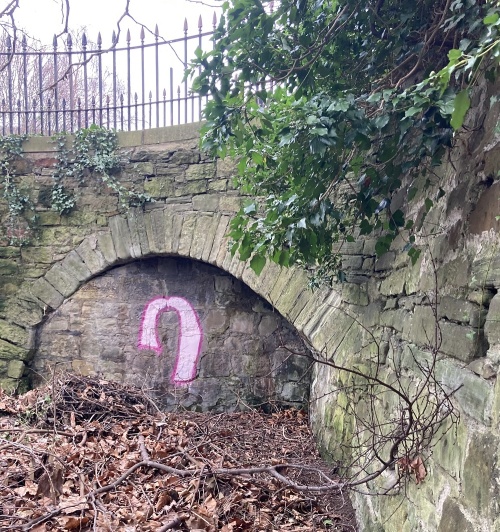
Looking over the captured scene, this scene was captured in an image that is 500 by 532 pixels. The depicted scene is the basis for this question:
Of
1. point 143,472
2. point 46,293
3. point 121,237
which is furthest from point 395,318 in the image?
point 46,293

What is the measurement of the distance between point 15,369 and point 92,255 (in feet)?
4.53

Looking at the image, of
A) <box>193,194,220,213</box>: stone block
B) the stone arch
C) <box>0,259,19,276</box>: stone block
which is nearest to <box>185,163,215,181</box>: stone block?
<box>193,194,220,213</box>: stone block

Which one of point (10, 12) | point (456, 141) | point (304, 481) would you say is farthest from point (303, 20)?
point (304, 481)

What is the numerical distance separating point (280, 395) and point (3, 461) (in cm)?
247

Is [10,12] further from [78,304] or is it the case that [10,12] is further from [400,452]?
[400,452]

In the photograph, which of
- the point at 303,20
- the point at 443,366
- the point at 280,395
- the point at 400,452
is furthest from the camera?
the point at 280,395

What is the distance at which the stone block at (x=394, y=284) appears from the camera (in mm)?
2544

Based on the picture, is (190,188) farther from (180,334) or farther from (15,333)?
(15,333)

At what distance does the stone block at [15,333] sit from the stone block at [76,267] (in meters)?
0.77

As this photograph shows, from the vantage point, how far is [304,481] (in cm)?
314

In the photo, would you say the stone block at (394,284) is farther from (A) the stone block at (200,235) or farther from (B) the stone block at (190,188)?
(B) the stone block at (190,188)

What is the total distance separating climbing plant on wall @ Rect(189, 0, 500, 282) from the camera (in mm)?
2115

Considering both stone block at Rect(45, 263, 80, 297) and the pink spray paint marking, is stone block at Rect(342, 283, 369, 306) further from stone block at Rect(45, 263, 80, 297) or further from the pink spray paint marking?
stone block at Rect(45, 263, 80, 297)

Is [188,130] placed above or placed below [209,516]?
above
